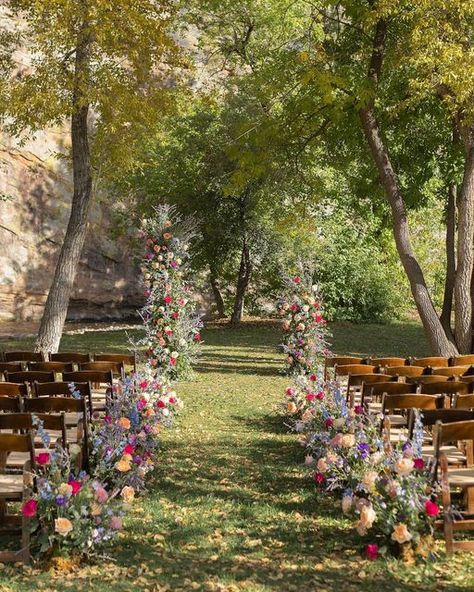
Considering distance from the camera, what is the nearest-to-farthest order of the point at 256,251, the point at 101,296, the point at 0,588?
the point at 0,588 < the point at 256,251 < the point at 101,296

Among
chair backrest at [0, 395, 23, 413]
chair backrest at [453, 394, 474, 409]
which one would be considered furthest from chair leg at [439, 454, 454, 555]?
chair backrest at [0, 395, 23, 413]

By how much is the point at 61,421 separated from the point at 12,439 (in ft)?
2.44

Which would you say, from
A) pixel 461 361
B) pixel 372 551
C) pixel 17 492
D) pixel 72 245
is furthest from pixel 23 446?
pixel 72 245

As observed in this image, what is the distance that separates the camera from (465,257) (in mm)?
15742

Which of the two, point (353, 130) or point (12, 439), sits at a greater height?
Result: point (353, 130)

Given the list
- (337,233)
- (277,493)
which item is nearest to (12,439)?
(277,493)

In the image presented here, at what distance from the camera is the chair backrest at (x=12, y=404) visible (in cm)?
708

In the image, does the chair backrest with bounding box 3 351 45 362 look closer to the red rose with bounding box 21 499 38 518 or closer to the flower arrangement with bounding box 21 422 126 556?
the flower arrangement with bounding box 21 422 126 556

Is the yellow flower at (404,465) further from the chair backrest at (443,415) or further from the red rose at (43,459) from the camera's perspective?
the red rose at (43,459)

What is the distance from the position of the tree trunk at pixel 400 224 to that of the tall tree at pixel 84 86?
3.73 m

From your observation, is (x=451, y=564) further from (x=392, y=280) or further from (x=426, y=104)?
(x=392, y=280)

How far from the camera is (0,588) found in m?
4.84

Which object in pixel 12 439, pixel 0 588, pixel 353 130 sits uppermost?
pixel 353 130

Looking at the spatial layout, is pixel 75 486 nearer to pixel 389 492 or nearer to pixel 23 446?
pixel 23 446
